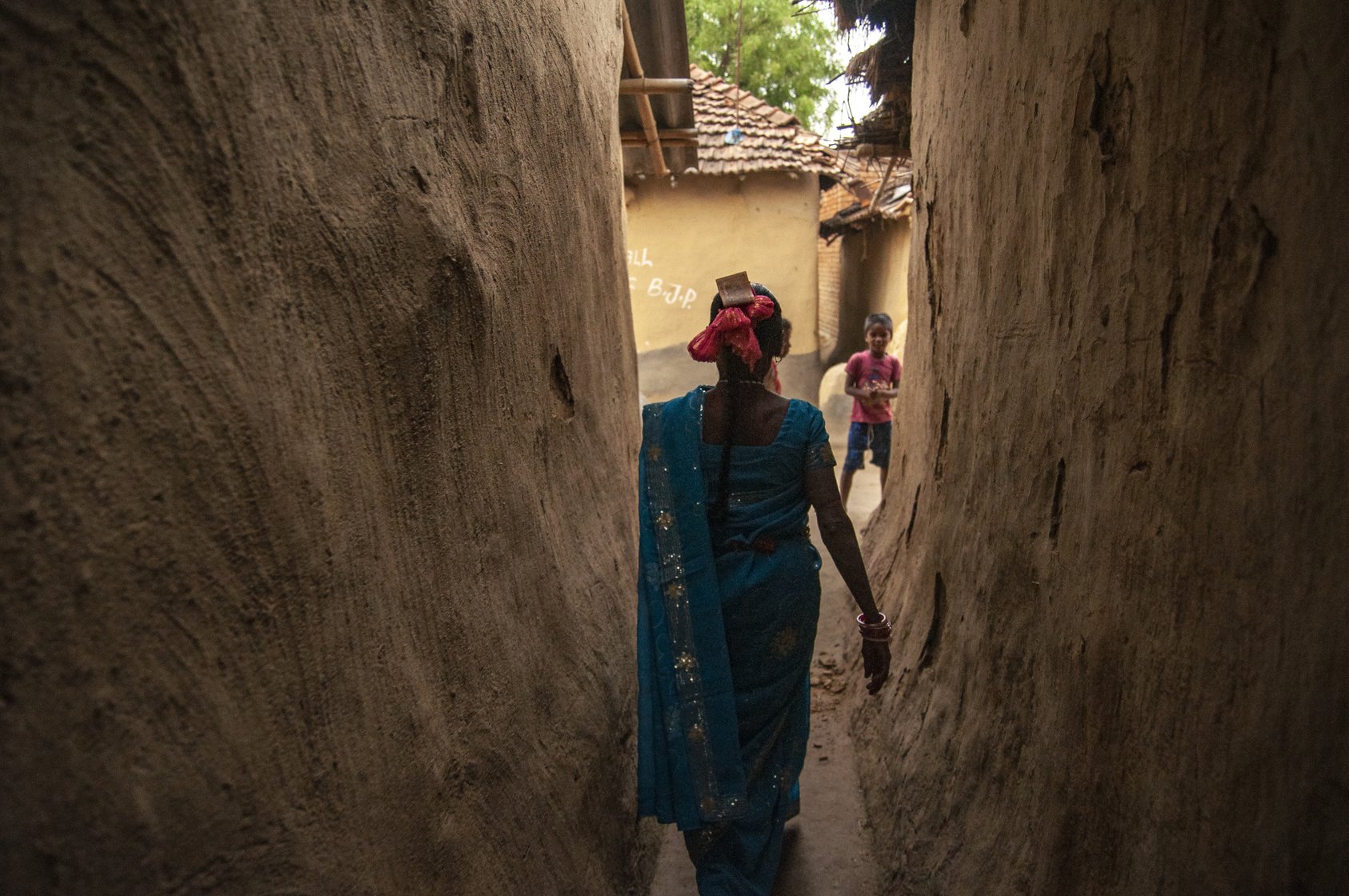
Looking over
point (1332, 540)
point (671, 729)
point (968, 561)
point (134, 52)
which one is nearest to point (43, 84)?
point (134, 52)

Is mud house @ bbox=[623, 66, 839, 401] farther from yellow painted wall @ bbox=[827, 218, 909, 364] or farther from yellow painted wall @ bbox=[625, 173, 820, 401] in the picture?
yellow painted wall @ bbox=[827, 218, 909, 364]

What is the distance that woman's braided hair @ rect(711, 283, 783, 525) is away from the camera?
2.60 metres

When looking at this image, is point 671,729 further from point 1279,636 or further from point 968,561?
point 1279,636

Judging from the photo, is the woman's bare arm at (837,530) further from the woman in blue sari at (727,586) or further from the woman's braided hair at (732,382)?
the woman's braided hair at (732,382)

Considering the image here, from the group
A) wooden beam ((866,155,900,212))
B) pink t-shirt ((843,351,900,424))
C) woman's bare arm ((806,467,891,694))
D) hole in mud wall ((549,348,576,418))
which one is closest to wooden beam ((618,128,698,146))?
wooden beam ((866,155,900,212))

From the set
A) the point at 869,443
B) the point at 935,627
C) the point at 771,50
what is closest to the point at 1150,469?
the point at 935,627

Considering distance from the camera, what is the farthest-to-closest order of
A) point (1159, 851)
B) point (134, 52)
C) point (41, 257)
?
1. point (1159, 851)
2. point (134, 52)
3. point (41, 257)

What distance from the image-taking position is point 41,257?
95 cm

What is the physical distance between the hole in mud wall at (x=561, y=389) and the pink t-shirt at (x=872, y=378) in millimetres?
3863

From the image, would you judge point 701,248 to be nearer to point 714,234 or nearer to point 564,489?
point 714,234

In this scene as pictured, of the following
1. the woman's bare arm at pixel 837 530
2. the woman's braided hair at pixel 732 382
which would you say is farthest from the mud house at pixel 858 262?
the woman's bare arm at pixel 837 530

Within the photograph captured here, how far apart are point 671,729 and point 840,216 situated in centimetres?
1346

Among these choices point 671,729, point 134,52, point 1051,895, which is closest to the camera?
point 134,52

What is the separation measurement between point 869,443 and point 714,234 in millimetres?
5045
